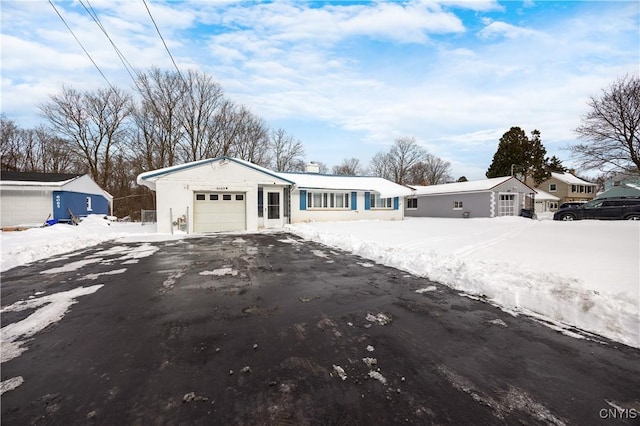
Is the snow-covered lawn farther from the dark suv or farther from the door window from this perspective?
the dark suv

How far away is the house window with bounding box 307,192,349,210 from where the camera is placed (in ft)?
67.1

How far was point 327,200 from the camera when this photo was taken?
69.3ft

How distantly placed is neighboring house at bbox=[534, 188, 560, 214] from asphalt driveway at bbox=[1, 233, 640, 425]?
144ft

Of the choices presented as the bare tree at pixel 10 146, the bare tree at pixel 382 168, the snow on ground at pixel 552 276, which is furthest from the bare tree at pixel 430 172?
the bare tree at pixel 10 146

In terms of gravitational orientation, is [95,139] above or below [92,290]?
above

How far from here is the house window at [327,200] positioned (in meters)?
20.5

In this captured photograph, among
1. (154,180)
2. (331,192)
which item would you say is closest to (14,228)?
(154,180)

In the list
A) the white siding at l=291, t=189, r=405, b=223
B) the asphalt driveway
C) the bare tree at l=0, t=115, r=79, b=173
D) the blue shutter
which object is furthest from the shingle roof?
the asphalt driveway

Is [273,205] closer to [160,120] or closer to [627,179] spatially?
[160,120]

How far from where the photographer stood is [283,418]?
1.96 metres

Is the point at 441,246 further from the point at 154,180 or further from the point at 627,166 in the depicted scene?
the point at 627,166

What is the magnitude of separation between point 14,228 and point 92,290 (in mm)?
17953

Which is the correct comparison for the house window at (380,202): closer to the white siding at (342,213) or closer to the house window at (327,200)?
the white siding at (342,213)

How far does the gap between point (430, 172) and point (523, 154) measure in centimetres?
2014
